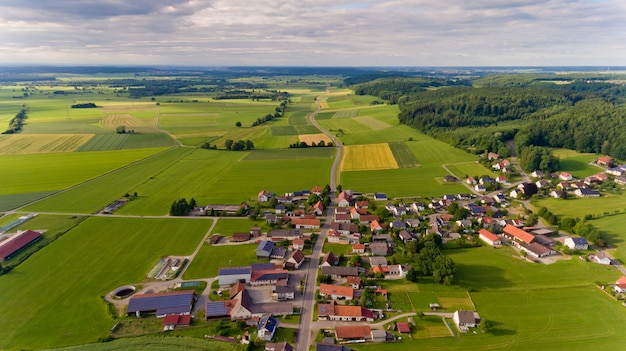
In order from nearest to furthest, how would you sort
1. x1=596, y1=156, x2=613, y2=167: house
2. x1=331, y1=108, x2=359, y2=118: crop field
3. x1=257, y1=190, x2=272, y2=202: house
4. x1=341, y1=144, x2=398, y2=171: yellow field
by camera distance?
x1=257, y1=190, x2=272, y2=202: house < x1=596, y1=156, x2=613, y2=167: house < x1=341, y1=144, x2=398, y2=171: yellow field < x1=331, y1=108, x2=359, y2=118: crop field

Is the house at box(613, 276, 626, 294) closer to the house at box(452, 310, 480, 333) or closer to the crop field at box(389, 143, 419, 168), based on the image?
the house at box(452, 310, 480, 333)

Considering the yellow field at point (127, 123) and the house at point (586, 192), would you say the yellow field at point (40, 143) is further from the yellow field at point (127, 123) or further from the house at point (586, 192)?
the house at point (586, 192)

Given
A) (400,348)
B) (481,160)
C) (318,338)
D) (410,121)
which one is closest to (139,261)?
(318,338)

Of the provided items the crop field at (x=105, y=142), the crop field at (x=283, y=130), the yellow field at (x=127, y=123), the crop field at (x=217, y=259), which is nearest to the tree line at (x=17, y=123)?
the yellow field at (x=127, y=123)

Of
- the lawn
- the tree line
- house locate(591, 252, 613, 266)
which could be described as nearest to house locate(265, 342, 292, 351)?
house locate(591, 252, 613, 266)

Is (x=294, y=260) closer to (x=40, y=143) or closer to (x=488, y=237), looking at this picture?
(x=488, y=237)

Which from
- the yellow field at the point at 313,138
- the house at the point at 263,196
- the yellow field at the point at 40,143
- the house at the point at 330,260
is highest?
the yellow field at the point at 40,143
